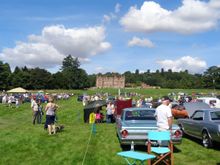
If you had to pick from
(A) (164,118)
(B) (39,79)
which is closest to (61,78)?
(B) (39,79)

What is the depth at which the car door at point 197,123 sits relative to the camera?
14.4 m

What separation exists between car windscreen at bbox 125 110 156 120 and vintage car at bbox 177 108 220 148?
76.7 inches

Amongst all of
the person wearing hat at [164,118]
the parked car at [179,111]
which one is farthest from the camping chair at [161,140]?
the parked car at [179,111]

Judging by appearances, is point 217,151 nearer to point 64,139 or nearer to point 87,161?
point 87,161

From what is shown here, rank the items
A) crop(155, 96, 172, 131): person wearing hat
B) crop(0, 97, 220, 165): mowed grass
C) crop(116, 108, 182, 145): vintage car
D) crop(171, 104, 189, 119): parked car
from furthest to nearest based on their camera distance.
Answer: crop(171, 104, 189, 119): parked car
crop(116, 108, 182, 145): vintage car
crop(0, 97, 220, 165): mowed grass
crop(155, 96, 172, 131): person wearing hat

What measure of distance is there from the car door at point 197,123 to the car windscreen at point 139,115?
6.21 feet

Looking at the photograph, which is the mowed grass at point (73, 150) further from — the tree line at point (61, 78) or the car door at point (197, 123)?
the tree line at point (61, 78)

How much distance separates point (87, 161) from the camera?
38.4ft

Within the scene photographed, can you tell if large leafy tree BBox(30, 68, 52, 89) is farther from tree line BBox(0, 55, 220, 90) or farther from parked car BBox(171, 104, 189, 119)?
parked car BBox(171, 104, 189, 119)

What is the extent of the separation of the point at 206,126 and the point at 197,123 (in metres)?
0.93

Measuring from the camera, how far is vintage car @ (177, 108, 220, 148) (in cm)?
1299

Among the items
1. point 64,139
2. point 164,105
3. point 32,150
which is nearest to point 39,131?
point 64,139

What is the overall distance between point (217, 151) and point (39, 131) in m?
8.79

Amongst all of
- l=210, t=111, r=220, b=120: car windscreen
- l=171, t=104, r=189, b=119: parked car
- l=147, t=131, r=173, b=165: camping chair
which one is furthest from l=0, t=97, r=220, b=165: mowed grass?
l=171, t=104, r=189, b=119: parked car
